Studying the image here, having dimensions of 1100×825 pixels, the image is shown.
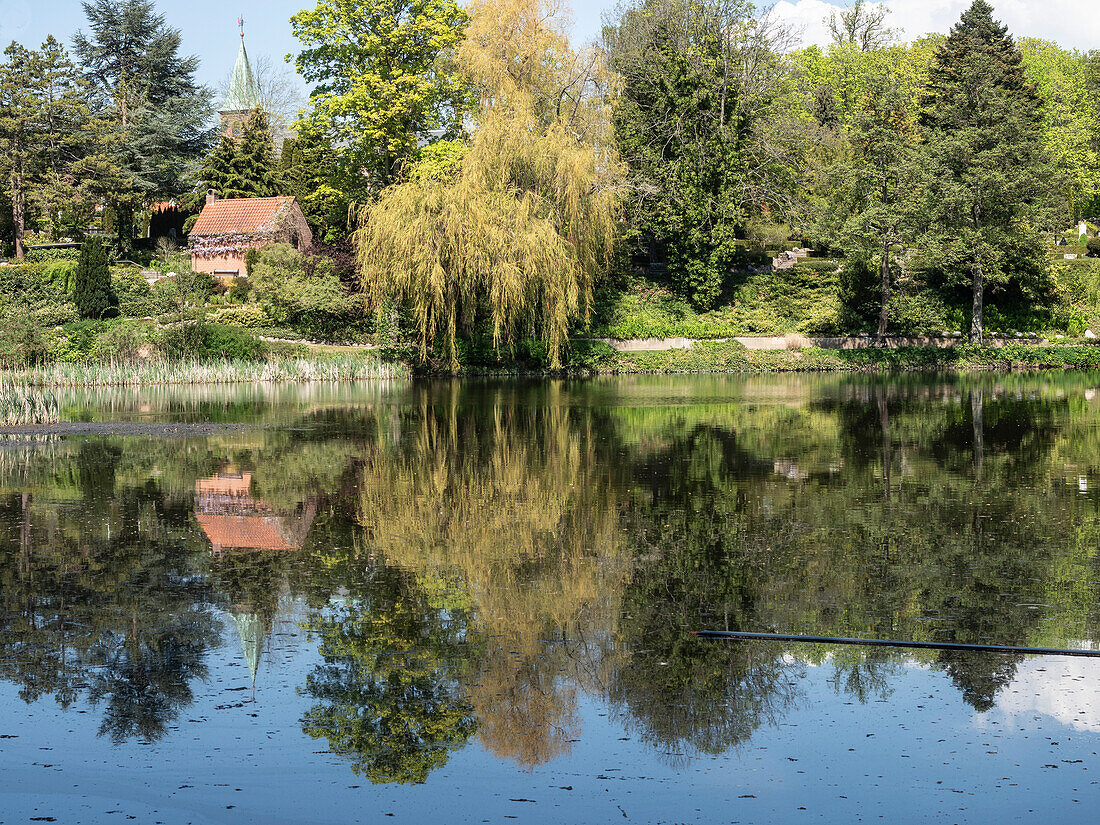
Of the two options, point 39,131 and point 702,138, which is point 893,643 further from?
point 39,131

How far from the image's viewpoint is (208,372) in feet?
110

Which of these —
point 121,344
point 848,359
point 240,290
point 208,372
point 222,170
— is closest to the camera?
point 208,372

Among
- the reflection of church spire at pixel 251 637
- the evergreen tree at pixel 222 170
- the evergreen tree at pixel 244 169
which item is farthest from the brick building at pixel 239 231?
the reflection of church spire at pixel 251 637

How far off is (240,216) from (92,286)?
1134cm

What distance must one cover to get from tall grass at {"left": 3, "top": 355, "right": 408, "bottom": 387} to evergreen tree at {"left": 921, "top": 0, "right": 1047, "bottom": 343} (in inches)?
844

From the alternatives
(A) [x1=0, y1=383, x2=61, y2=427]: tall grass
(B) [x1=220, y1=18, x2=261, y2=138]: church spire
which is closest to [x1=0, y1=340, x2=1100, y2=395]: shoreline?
(A) [x1=0, y1=383, x2=61, y2=427]: tall grass

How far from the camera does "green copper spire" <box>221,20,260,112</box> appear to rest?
271 ft

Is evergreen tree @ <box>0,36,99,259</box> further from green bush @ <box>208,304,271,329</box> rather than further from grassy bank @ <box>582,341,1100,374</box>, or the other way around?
grassy bank @ <box>582,341,1100,374</box>

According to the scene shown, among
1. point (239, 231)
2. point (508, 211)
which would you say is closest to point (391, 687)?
point (508, 211)

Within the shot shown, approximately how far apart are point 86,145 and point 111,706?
53087mm

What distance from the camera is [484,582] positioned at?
28.9ft

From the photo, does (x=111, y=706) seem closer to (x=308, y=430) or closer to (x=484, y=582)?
(x=484, y=582)

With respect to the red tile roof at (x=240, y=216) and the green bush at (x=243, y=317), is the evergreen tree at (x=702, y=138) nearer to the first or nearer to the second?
the green bush at (x=243, y=317)

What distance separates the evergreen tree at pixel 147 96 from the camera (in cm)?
5778
